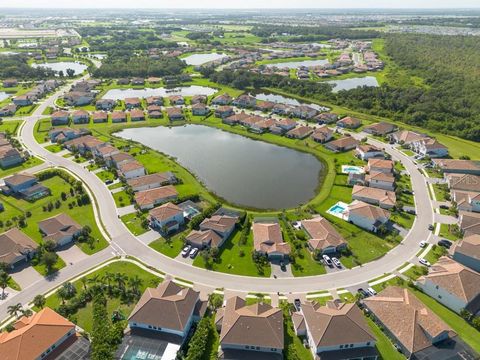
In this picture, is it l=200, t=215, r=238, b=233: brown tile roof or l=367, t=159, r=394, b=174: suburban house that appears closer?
l=200, t=215, r=238, b=233: brown tile roof

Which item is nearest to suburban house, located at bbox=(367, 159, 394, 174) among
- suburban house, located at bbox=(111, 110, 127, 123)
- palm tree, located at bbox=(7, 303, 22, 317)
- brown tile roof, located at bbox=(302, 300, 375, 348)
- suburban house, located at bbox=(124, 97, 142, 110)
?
brown tile roof, located at bbox=(302, 300, 375, 348)

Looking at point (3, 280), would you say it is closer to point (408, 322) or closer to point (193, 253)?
point (193, 253)

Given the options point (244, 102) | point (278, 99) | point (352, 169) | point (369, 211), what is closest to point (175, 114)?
point (244, 102)

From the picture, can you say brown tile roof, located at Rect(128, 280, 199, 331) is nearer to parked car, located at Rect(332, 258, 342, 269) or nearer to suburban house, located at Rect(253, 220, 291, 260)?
suburban house, located at Rect(253, 220, 291, 260)

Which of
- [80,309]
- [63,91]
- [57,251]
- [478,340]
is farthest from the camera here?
[63,91]

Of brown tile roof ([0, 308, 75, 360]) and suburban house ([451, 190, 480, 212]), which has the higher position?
brown tile roof ([0, 308, 75, 360])

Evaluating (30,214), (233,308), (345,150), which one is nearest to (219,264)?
(233,308)

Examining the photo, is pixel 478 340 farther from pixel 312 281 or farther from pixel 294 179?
pixel 294 179
